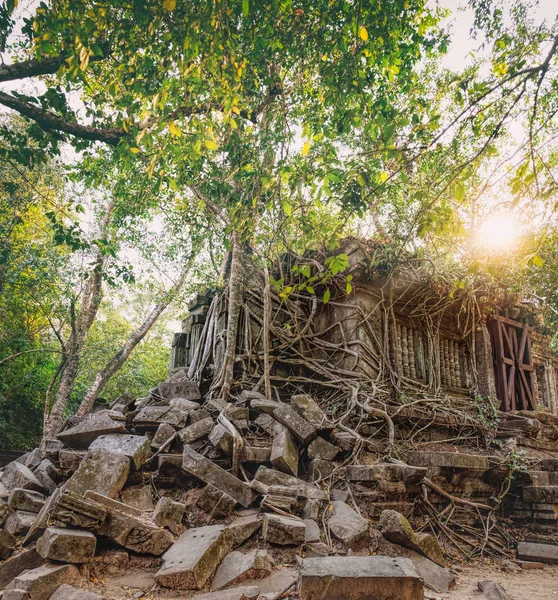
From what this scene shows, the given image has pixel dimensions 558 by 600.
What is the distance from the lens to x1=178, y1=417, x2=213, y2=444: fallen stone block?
4.39 m

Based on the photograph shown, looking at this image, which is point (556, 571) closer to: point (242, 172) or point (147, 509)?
point (147, 509)

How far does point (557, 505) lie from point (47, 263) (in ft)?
32.3

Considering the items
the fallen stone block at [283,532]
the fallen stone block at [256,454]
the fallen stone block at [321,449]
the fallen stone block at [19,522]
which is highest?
the fallen stone block at [321,449]

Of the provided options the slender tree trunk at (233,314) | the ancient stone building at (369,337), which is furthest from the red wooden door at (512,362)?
the slender tree trunk at (233,314)

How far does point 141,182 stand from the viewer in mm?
7848

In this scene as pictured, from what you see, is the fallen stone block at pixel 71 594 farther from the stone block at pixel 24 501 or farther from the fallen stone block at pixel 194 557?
the stone block at pixel 24 501

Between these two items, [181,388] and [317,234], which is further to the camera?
[181,388]

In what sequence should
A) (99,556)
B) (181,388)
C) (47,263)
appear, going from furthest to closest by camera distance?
(47,263)
(181,388)
(99,556)

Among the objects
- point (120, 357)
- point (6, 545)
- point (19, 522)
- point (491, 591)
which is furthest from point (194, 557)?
point (120, 357)

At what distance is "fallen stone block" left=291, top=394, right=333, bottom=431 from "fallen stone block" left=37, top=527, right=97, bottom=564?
2.33 meters

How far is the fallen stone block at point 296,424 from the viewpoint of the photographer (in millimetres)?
4375

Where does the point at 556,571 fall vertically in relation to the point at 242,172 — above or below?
below

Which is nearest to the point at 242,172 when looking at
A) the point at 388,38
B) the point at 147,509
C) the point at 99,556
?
the point at 388,38

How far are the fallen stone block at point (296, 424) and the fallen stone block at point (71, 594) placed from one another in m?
2.33
